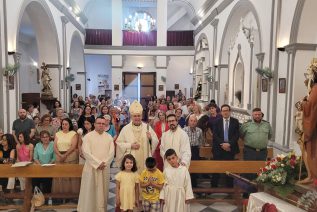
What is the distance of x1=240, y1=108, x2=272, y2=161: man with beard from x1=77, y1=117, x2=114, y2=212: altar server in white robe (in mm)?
2484

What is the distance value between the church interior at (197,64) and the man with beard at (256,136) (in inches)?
8.8

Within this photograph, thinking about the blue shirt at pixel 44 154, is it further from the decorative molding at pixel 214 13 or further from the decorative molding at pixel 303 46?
the decorative molding at pixel 214 13

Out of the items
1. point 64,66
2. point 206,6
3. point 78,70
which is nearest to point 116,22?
point 78,70

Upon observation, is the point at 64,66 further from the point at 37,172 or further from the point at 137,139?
the point at 137,139

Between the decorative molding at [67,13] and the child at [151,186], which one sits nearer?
the child at [151,186]

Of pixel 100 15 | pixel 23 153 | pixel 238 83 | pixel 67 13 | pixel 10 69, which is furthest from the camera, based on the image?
pixel 100 15

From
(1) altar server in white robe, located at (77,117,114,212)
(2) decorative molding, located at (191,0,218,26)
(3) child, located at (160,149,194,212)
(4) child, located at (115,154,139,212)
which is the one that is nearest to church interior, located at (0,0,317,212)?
(2) decorative molding, located at (191,0,218,26)

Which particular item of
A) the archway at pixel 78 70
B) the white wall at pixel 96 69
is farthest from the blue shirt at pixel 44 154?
the white wall at pixel 96 69

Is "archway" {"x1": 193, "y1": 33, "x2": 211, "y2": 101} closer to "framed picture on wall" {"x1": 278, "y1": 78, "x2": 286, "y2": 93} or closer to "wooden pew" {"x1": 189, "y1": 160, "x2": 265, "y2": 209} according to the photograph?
"framed picture on wall" {"x1": 278, "y1": 78, "x2": 286, "y2": 93}

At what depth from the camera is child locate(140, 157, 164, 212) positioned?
4.35 meters

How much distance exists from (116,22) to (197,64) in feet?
18.3

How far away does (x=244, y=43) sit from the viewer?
10.2 m

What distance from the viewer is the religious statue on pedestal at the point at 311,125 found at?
2957mm

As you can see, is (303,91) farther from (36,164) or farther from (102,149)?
(36,164)
